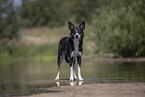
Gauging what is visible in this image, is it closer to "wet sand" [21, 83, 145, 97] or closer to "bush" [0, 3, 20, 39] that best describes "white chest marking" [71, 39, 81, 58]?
"wet sand" [21, 83, 145, 97]

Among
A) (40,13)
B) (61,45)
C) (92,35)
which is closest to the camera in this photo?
(61,45)

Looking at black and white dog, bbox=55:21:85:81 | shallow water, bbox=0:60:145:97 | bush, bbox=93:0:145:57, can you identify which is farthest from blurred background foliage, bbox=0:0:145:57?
black and white dog, bbox=55:21:85:81

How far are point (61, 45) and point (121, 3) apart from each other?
51.4 feet

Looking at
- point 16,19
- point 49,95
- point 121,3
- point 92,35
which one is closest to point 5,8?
point 16,19

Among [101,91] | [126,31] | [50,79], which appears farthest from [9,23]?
[101,91]

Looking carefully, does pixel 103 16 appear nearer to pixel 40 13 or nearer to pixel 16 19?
pixel 16 19

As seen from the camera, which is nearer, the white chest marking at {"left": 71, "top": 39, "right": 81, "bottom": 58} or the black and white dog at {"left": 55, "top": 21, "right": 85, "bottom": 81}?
the black and white dog at {"left": 55, "top": 21, "right": 85, "bottom": 81}

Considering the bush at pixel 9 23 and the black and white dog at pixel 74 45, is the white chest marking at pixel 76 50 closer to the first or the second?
the black and white dog at pixel 74 45

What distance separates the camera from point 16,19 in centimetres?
5081

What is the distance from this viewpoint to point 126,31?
24.2 meters

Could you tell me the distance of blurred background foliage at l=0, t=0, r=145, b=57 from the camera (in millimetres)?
24125

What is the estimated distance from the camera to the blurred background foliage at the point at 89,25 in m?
24.1

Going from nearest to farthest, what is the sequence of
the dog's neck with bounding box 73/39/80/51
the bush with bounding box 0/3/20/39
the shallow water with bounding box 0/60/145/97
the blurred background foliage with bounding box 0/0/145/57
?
the shallow water with bounding box 0/60/145/97
the dog's neck with bounding box 73/39/80/51
the blurred background foliage with bounding box 0/0/145/57
the bush with bounding box 0/3/20/39

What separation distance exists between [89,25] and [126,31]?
30.5 m
